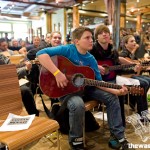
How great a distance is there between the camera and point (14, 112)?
181 centimetres

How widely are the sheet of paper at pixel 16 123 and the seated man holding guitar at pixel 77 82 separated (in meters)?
0.40

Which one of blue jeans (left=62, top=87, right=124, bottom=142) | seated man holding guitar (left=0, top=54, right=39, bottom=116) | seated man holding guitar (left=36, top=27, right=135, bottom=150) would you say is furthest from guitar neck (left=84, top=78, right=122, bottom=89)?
seated man holding guitar (left=0, top=54, right=39, bottom=116)

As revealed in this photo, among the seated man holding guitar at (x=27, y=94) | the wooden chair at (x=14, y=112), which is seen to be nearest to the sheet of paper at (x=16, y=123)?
the wooden chair at (x=14, y=112)

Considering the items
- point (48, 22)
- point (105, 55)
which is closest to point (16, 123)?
point (105, 55)

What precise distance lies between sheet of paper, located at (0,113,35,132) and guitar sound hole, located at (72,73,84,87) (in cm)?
56

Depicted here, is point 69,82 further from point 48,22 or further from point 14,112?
point 48,22

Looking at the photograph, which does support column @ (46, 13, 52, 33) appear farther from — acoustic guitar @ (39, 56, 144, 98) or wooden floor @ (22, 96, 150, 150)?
acoustic guitar @ (39, 56, 144, 98)

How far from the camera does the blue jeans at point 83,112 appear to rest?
6.15ft

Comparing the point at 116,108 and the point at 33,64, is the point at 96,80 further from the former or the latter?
the point at 33,64

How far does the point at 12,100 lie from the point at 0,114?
0.16 m

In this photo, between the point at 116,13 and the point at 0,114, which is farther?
the point at 116,13

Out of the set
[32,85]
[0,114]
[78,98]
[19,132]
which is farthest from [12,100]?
[32,85]

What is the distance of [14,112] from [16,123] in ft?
0.85

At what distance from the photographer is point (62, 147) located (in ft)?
7.09
